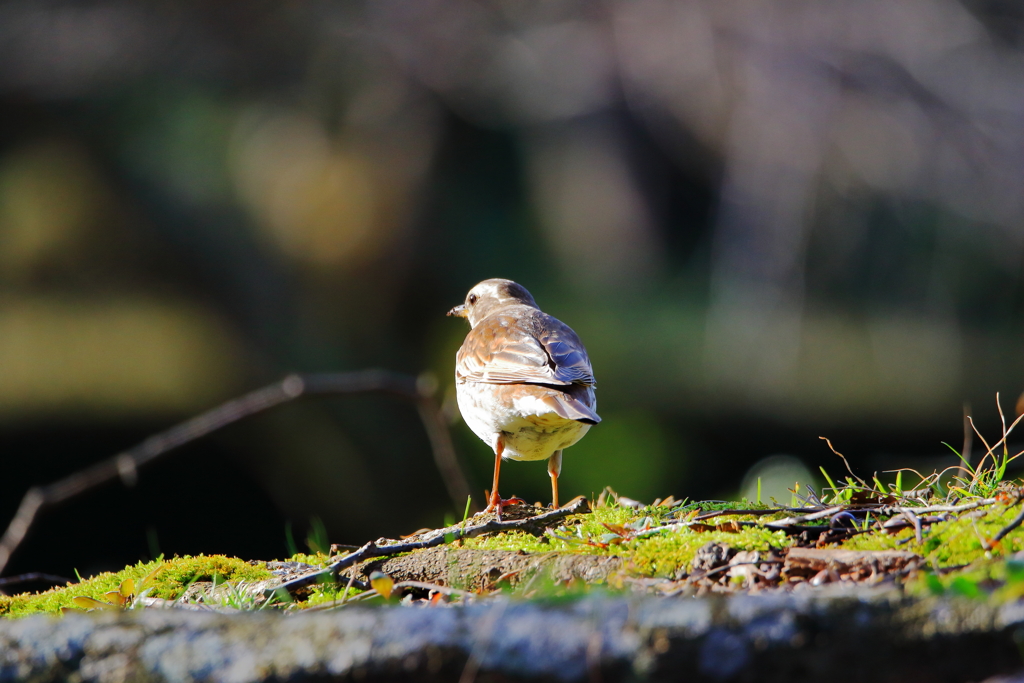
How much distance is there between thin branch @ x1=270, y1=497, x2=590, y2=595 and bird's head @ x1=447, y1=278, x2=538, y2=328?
2.75 meters

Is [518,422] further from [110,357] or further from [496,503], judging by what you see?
[110,357]

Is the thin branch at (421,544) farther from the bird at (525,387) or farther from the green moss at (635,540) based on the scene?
the bird at (525,387)

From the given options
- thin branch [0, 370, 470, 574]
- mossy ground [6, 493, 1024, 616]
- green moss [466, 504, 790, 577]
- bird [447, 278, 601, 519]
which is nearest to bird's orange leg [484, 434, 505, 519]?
bird [447, 278, 601, 519]

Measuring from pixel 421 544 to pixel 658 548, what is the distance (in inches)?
37.3

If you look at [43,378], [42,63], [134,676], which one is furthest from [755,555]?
[42,63]

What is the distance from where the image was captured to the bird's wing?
15.7 feet

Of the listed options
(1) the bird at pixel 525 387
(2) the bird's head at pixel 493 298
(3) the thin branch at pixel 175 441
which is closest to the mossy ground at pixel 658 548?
(3) the thin branch at pixel 175 441

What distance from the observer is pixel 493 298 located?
21.1 ft

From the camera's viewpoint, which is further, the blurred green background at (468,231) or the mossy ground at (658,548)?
the blurred green background at (468,231)

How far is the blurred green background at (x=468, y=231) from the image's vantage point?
9.29 meters

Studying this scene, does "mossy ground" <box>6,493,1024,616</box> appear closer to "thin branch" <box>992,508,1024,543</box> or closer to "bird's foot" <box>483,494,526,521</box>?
"thin branch" <box>992,508,1024,543</box>

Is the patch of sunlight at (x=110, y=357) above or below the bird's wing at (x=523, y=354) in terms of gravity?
above

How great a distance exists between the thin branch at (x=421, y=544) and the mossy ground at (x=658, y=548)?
0.04m

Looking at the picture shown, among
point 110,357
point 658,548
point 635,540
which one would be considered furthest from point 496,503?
point 110,357
